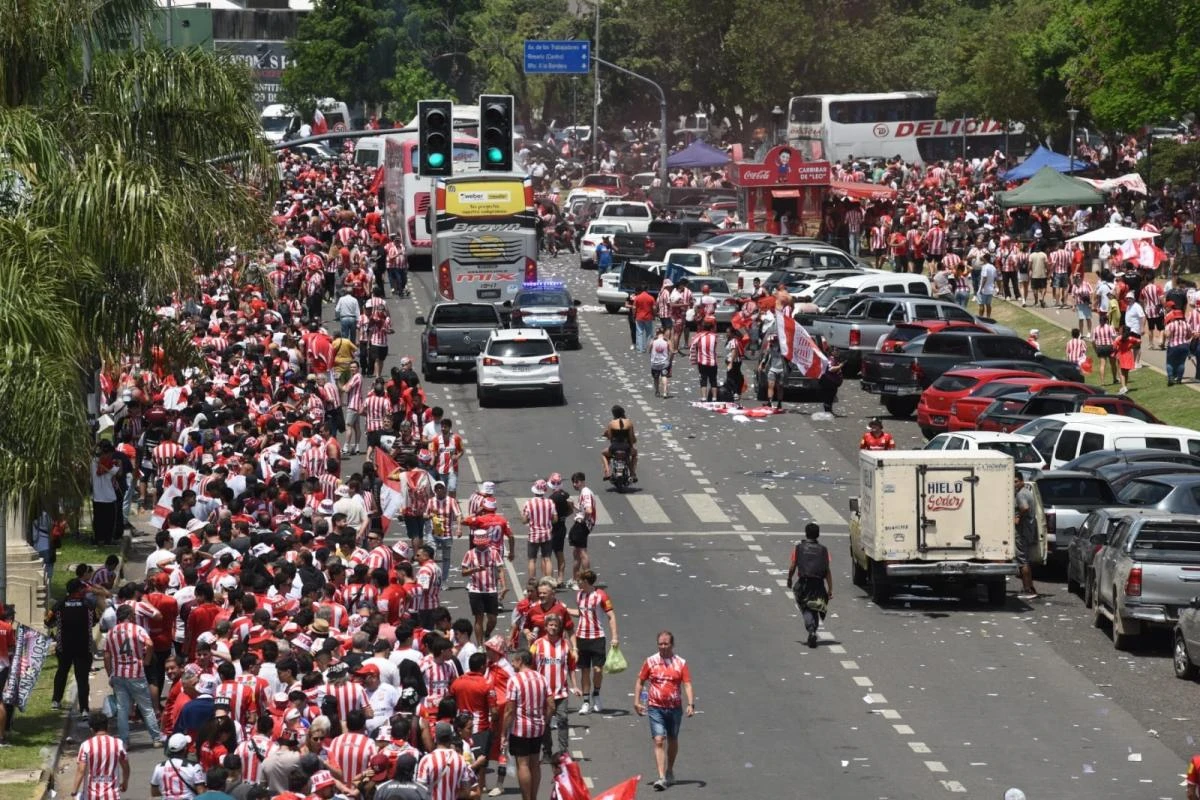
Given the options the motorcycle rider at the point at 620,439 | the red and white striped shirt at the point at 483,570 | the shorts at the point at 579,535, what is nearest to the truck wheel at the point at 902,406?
the motorcycle rider at the point at 620,439

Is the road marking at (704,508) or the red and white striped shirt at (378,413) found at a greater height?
the red and white striped shirt at (378,413)

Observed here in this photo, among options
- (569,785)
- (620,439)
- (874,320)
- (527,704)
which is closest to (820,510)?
(620,439)

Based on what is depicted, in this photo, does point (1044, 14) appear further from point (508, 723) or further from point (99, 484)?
point (508, 723)

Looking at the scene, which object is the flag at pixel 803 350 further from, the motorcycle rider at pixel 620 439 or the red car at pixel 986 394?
the motorcycle rider at pixel 620 439

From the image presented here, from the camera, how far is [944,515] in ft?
86.8

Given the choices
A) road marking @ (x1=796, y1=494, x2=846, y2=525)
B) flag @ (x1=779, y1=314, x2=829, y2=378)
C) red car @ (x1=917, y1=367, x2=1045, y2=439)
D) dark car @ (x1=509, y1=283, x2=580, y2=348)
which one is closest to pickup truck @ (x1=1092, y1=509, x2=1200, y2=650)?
road marking @ (x1=796, y1=494, x2=846, y2=525)

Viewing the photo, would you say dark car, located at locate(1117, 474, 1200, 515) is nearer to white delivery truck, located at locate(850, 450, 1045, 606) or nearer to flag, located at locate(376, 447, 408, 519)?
white delivery truck, located at locate(850, 450, 1045, 606)

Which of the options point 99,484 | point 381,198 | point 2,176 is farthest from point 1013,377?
point 381,198

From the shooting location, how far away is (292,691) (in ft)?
56.2

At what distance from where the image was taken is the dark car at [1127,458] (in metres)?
30.9

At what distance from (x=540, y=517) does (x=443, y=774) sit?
1182 cm

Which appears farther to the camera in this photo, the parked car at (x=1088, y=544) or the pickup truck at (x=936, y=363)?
the pickup truck at (x=936, y=363)

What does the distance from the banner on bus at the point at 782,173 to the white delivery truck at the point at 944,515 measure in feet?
134

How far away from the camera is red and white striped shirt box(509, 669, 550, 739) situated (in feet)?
59.6
